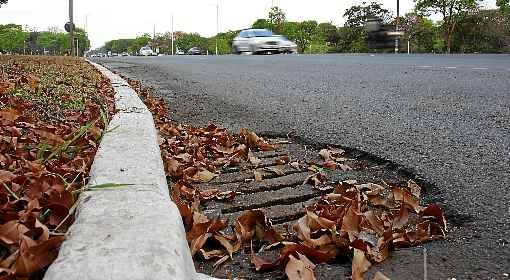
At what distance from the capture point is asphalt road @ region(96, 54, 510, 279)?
171 centimetres

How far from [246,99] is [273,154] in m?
2.92

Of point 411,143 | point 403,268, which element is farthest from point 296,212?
point 411,143

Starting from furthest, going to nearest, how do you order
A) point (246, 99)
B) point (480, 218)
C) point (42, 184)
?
point (246, 99)
point (480, 218)
point (42, 184)

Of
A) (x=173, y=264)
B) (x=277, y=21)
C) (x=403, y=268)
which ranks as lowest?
→ (x=403, y=268)

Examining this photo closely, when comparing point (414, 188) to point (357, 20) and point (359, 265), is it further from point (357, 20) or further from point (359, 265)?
point (357, 20)

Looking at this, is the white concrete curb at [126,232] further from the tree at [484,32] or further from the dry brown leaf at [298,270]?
the tree at [484,32]

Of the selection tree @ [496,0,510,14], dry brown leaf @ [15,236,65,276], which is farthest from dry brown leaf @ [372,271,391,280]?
tree @ [496,0,510,14]

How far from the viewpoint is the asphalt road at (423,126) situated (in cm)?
171

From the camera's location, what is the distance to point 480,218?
1.95 meters

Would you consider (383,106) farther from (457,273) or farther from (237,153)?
(457,273)

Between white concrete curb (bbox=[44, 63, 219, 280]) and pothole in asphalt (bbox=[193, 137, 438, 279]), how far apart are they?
30 centimetres

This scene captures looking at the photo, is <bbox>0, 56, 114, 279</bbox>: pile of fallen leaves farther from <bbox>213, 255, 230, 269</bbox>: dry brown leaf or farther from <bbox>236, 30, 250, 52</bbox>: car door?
<bbox>236, 30, 250, 52</bbox>: car door

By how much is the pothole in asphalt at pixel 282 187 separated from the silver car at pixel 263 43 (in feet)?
81.1

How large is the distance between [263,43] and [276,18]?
4005 cm
